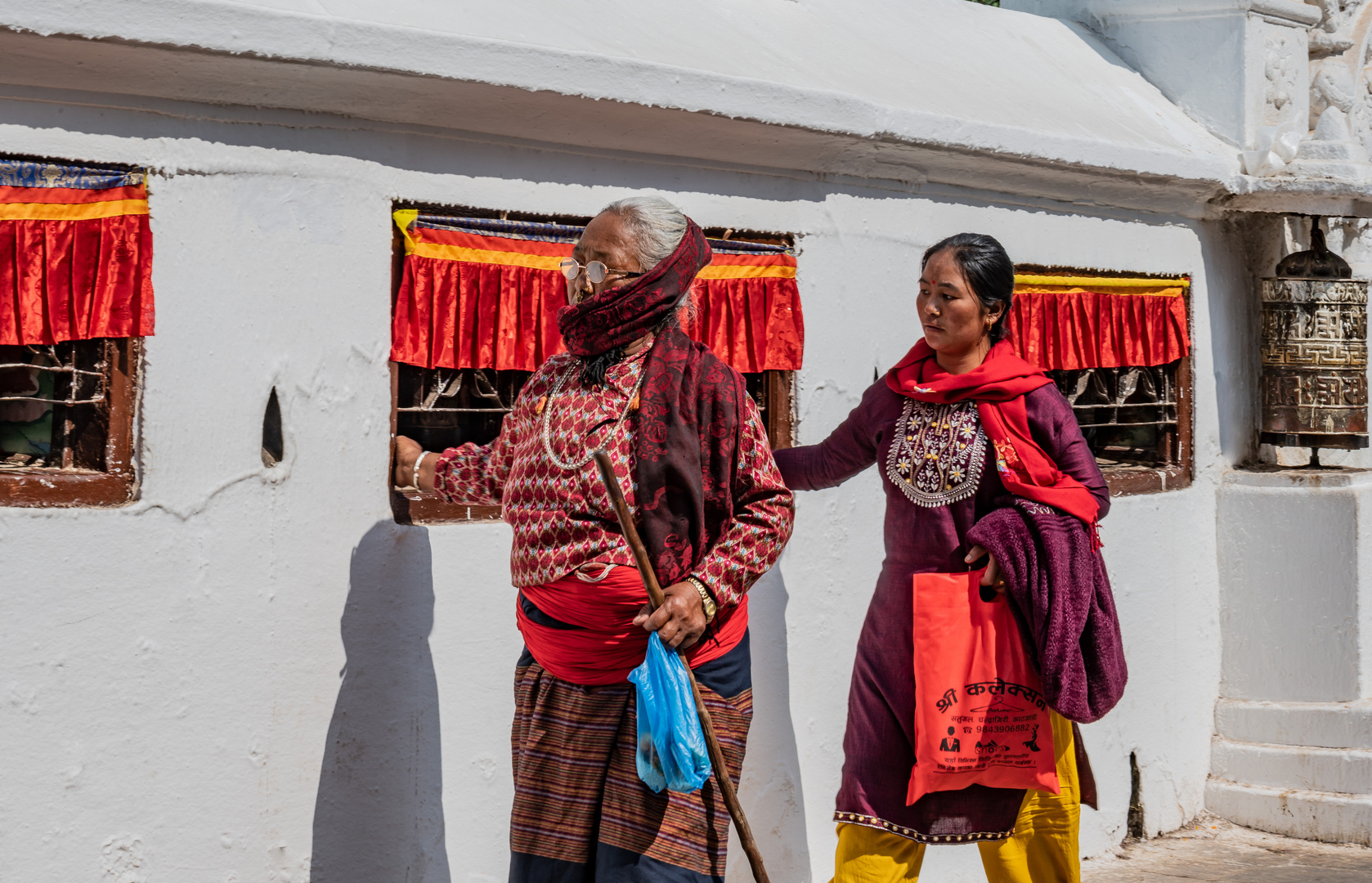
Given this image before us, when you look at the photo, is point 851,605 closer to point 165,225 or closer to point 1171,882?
point 1171,882

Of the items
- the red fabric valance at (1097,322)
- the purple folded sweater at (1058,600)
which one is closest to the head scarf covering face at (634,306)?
the purple folded sweater at (1058,600)

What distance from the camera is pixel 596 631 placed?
117 inches

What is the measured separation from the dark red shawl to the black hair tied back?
71 centimetres

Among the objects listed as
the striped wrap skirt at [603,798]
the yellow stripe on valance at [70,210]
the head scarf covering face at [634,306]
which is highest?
the yellow stripe on valance at [70,210]

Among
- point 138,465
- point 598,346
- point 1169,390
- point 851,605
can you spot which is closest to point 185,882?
point 138,465

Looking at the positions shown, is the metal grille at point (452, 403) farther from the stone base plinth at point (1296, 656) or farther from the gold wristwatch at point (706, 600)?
the stone base plinth at point (1296, 656)

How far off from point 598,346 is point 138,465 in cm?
117

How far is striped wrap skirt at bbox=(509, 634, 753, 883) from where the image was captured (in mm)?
2963

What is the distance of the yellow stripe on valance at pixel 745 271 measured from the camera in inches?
165

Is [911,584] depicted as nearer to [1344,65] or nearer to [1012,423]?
[1012,423]

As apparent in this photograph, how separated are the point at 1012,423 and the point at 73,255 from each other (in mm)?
2280

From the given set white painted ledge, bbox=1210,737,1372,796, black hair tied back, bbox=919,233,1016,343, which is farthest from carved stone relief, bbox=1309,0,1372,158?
black hair tied back, bbox=919,233,1016,343

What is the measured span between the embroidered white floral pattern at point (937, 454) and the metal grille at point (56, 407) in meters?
1.95

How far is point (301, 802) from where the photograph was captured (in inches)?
137
